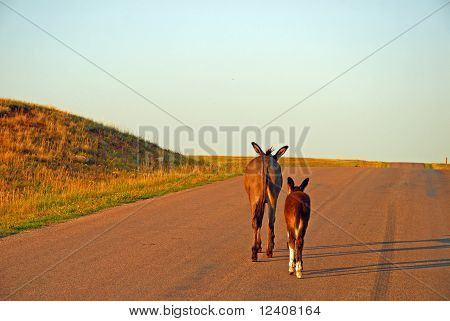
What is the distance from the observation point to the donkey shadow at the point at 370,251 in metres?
8.52

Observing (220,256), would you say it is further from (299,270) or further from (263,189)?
(299,270)

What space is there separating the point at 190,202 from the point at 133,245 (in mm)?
6455

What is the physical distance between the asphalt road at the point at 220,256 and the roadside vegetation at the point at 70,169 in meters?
2.05

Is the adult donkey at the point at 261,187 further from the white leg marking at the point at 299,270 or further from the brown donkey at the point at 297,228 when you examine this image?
the white leg marking at the point at 299,270

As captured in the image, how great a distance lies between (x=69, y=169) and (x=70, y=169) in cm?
6

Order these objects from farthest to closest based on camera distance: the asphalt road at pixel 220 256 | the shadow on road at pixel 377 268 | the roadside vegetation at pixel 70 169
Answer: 1. the roadside vegetation at pixel 70 169
2. the shadow on road at pixel 377 268
3. the asphalt road at pixel 220 256

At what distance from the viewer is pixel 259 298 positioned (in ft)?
22.8

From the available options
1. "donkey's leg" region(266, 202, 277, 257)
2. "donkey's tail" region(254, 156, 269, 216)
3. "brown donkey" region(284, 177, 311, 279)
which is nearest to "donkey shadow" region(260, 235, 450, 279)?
"donkey's leg" region(266, 202, 277, 257)

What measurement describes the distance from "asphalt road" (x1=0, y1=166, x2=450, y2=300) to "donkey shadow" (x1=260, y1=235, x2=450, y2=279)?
2 centimetres

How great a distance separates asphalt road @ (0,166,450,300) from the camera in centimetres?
726

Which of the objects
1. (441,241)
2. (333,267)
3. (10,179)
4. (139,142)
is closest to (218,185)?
(10,179)

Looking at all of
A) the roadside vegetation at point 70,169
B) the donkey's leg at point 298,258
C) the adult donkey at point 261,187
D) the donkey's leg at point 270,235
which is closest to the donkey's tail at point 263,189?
the adult donkey at point 261,187

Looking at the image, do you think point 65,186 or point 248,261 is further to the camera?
point 65,186

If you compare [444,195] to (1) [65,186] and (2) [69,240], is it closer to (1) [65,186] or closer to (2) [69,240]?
(2) [69,240]
